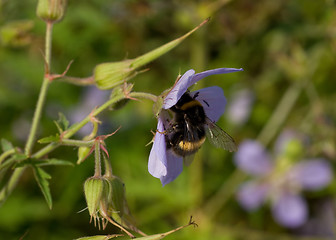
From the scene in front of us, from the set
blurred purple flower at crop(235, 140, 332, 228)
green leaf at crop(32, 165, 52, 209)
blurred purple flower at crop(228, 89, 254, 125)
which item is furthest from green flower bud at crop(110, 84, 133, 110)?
blurred purple flower at crop(228, 89, 254, 125)

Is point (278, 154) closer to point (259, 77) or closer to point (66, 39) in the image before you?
point (259, 77)

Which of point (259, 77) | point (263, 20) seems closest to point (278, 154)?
point (259, 77)

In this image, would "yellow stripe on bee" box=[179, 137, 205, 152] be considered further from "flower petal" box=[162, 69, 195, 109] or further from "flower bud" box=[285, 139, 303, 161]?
"flower bud" box=[285, 139, 303, 161]

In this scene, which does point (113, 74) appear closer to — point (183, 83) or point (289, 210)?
point (183, 83)

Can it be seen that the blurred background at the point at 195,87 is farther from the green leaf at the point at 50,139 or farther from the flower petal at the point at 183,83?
the flower petal at the point at 183,83

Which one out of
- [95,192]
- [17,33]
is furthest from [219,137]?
[17,33]

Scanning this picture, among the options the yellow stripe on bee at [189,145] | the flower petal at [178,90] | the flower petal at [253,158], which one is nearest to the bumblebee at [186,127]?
the yellow stripe on bee at [189,145]
